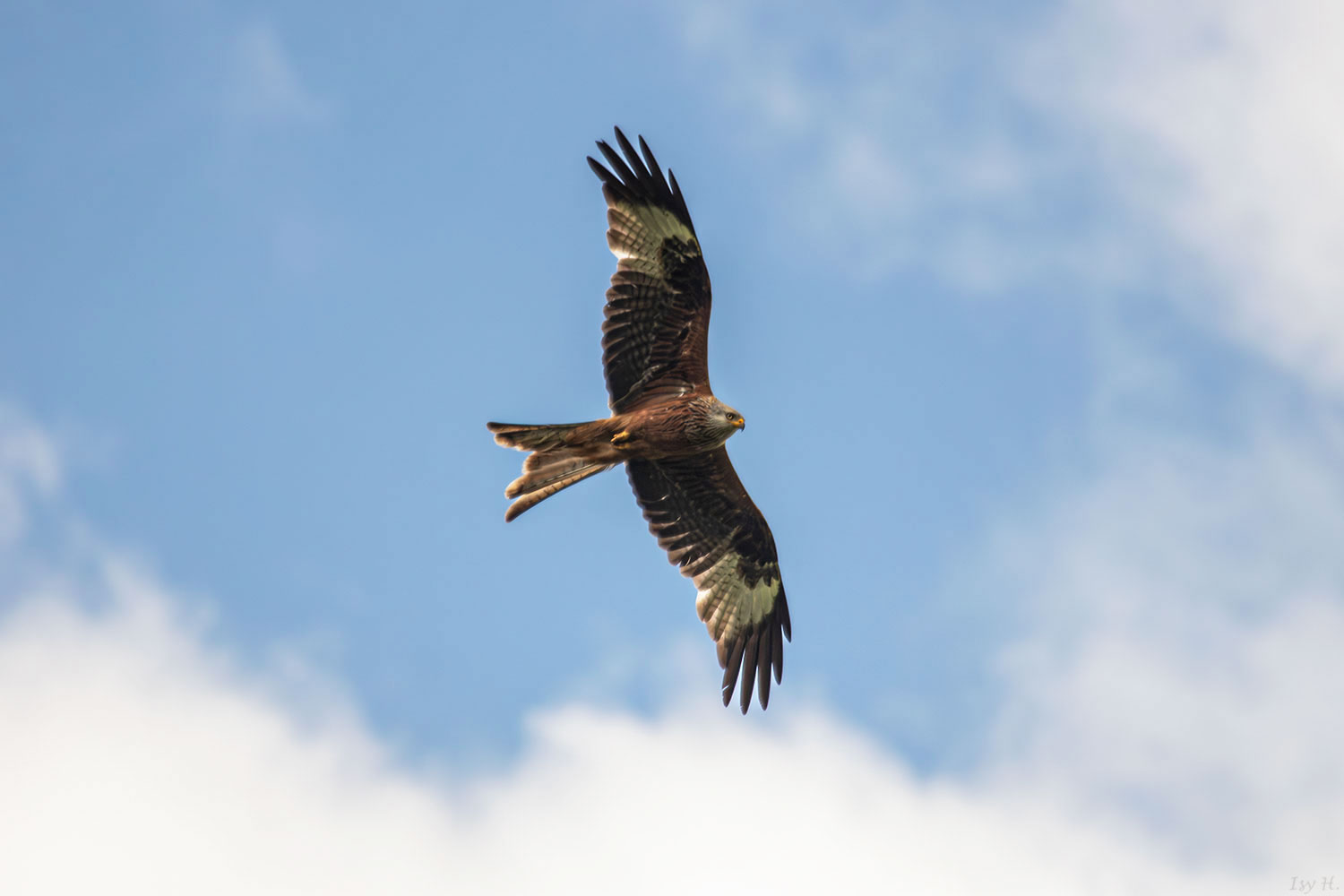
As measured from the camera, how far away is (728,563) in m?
14.4

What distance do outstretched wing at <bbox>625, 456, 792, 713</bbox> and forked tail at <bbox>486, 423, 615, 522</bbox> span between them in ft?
3.48

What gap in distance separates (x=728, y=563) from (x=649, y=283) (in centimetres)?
339

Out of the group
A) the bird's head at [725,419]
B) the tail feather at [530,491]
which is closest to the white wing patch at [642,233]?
the bird's head at [725,419]

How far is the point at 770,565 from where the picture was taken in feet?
47.8

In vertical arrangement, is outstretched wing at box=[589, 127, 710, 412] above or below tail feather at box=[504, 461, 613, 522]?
above

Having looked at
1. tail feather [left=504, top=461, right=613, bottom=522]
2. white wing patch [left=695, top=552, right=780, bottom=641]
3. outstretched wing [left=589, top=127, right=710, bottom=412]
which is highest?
outstretched wing [left=589, top=127, right=710, bottom=412]

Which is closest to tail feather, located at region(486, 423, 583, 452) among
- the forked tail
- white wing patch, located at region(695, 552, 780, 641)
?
the forked tail

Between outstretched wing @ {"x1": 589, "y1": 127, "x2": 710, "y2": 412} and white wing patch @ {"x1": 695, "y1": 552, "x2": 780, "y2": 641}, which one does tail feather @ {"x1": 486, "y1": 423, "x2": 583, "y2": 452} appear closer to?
outstretched wing @ {"x1": 589, "y1": 127, "x2": 710, "y2": 412}

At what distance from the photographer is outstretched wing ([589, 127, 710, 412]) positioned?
12688 mm

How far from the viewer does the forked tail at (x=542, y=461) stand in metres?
12.8

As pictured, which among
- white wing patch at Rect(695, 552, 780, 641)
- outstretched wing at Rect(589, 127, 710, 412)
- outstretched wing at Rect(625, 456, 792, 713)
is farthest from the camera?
white wing patch at Rect(695, 552, 780, 641)

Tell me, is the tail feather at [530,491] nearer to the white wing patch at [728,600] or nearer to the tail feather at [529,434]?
the tail feather at [529,434]

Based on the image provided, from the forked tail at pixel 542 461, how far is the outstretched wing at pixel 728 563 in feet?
3.48

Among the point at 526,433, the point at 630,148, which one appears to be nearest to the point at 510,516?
the point at 526,433
